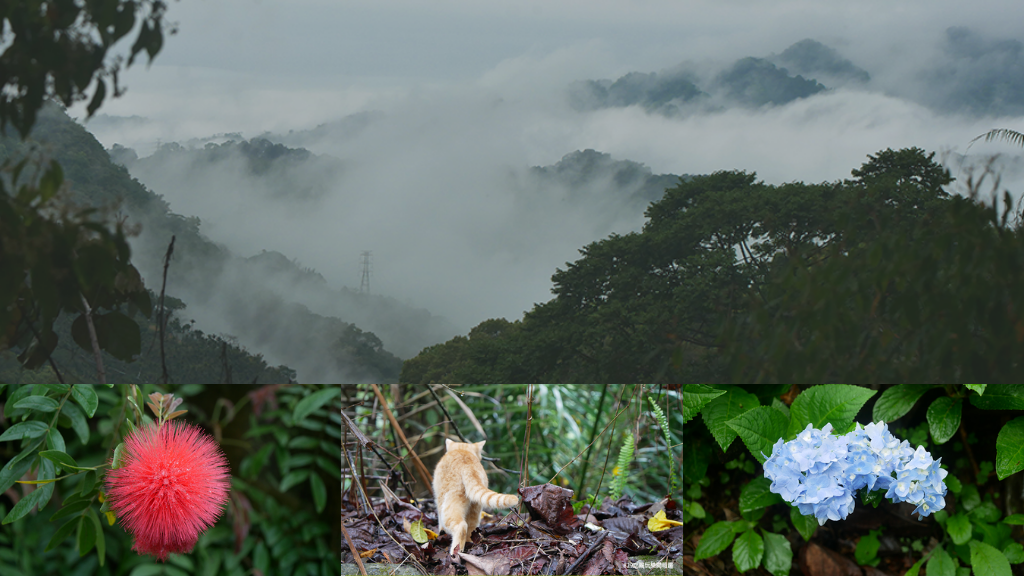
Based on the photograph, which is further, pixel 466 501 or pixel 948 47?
pixel 948 47

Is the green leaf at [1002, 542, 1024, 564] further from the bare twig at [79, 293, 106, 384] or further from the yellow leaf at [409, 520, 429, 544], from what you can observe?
the bare twig at [79, 293, 106, 384]

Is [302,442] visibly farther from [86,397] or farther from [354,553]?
[86,397]

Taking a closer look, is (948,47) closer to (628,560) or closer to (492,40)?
(492,40)

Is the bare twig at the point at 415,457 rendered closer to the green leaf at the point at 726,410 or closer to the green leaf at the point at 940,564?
the green leaf at the point at 726,410

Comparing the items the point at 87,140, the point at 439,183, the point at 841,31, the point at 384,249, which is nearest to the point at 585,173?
the point at 439,183

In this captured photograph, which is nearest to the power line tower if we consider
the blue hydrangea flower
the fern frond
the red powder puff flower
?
the red powder puff flower

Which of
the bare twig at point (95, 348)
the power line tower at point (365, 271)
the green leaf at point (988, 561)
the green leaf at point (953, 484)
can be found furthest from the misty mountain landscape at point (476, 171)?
the green leaf at point (988, 561)
